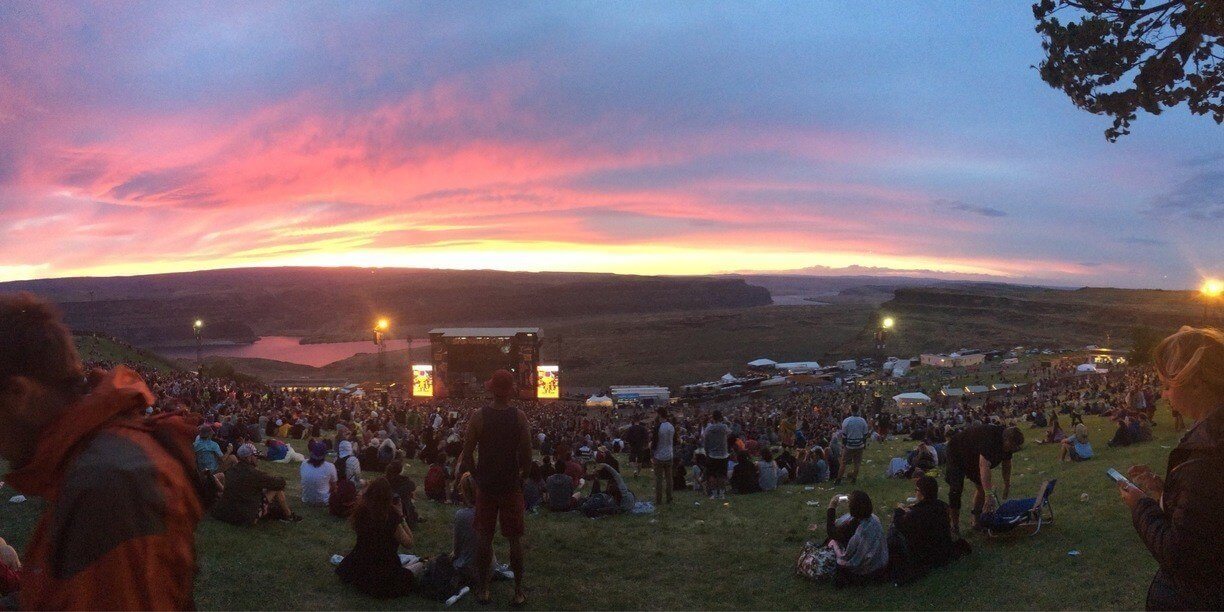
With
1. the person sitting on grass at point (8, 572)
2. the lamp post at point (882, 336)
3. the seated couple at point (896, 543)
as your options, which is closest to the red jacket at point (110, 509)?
the person sitting on grass at point (8, 572)

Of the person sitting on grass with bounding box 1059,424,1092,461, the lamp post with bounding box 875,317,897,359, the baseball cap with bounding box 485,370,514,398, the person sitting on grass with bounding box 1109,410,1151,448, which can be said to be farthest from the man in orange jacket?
the lamp post with bounding box 875,317,897,359

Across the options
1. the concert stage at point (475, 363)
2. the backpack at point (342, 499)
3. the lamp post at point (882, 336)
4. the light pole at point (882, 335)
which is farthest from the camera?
the light pole at point (882, 335)

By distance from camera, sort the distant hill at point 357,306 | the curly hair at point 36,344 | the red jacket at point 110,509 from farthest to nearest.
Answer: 1. the distant hill at point 357,306
2. the curly hair at point 36,344
3. the red jacket at point 110,509

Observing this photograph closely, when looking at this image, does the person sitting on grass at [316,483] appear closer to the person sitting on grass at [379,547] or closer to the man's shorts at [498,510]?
the person sitting on grass at [379,547]

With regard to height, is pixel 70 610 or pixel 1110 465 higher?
pixel 70 610

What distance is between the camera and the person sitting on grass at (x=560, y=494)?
10.6m

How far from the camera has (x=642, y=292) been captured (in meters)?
166

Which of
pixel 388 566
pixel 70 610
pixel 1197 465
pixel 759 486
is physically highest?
pixel 1197 465

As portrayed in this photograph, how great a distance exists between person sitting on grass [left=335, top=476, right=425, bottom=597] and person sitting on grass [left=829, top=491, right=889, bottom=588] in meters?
4.06

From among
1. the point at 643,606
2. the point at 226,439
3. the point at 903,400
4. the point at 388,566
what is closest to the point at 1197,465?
the point at 643,606

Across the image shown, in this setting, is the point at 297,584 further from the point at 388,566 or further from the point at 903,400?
the point at 903,400

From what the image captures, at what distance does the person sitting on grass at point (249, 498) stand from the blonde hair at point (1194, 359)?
807 cm

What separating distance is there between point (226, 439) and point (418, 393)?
30.9 meters

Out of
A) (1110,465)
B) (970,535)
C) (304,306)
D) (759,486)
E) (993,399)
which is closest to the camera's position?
(970,535)
